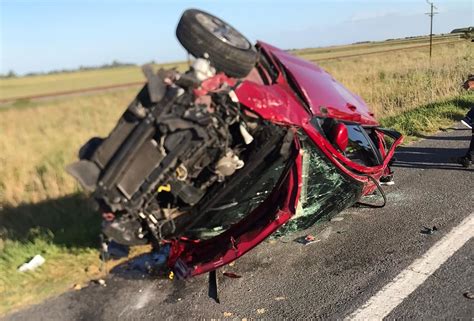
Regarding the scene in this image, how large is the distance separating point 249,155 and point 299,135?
37cm

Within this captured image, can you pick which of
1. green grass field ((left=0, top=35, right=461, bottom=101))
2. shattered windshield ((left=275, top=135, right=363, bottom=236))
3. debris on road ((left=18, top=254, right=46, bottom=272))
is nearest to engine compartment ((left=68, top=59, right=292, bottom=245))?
shattered windshield ((left=275, top=135, right=363, bottom=236))

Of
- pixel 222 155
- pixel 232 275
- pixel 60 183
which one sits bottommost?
pixel 60 183

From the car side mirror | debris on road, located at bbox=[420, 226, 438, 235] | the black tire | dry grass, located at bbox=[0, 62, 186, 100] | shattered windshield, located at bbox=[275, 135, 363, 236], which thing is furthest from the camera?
dry grass, located at bbox=[0, 62, 186, 100]

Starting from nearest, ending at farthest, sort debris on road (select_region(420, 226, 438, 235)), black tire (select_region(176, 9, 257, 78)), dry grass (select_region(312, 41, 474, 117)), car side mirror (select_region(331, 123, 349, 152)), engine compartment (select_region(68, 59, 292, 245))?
1. engine compartment (select_region(68, 59, 292, 245))
2. black tire (select_region(176, 9, 257, 78))
3. car side mirror (select_region(331, 123, 349, 152))
4. debris on road (select_region(420, 226, 438, 235))
5. dry grass (select_region(312, 41, 474, 117))

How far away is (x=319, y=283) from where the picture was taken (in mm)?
3174

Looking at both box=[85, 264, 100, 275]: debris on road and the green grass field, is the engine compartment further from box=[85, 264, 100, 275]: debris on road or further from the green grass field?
the green grass field

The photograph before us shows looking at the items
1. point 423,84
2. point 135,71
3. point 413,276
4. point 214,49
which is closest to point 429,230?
point 413,276

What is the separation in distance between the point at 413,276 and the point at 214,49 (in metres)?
2.07

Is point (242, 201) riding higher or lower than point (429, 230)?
higher

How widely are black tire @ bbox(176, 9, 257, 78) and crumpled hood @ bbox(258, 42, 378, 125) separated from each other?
0.47m

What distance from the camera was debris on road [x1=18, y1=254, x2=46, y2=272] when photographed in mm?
3581

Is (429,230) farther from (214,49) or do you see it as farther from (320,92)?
(214,49)

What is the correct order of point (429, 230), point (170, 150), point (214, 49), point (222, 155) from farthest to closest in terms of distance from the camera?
point (429, 230), point (214, 49), point (222, 155), point (170, 150)

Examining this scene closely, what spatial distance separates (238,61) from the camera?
9.98 feet
